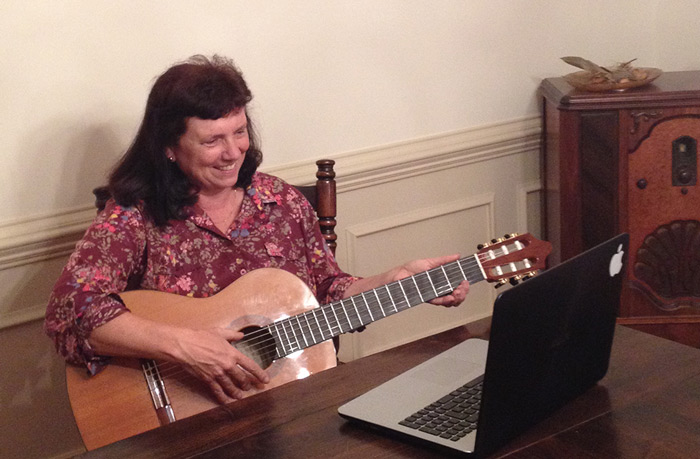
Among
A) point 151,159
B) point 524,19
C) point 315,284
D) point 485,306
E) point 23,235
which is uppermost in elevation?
point 524,19

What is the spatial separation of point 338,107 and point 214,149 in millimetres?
798

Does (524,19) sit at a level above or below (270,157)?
above

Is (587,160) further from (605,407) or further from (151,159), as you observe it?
(605,407)

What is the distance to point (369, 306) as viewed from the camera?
1.66 meters

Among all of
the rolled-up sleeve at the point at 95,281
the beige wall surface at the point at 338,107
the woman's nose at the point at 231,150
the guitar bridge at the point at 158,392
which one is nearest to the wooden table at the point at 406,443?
the guitar bridge at the point at 158,392

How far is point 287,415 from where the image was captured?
125cm

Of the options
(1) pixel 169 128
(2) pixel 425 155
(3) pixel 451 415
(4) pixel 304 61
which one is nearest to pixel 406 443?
(3) pixel 451 415

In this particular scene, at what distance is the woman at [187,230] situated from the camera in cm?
171

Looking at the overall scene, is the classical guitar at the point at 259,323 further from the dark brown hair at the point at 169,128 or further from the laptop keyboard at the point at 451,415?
the laptop keyboard at the point at 451,415

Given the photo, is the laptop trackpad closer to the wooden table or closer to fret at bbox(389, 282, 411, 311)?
the wooden table

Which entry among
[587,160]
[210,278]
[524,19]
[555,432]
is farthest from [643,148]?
[555,432]

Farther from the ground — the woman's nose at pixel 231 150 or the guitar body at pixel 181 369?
the woman's nose at pixel 231 150

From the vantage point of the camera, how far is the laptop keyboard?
112 cm

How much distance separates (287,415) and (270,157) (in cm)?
136
